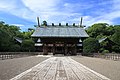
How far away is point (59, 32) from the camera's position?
47.8 m

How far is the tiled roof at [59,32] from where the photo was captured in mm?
45031

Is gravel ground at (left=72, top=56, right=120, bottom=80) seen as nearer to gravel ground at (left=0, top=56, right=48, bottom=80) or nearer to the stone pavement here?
the stone pavement

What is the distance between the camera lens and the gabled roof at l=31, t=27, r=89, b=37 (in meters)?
45.0

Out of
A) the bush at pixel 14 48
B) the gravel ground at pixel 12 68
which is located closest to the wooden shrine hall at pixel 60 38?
the bush at pixel 14 48

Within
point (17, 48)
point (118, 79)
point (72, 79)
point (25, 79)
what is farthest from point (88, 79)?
point (17, 48)

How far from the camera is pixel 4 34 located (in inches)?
1784

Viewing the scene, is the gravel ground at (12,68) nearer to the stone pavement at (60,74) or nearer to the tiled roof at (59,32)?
the stone pavement at (60,74)

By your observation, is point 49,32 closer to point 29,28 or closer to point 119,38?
point 119,38

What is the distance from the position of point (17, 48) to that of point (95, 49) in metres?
19.8

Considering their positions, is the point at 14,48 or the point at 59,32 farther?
the point at 14,48

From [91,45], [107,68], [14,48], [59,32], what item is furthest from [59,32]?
[107,68]

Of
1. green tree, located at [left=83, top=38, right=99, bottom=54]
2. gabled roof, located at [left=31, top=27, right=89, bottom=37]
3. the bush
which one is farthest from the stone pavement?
green tree, located at [left=83, top=38, right=99, bottom=54]

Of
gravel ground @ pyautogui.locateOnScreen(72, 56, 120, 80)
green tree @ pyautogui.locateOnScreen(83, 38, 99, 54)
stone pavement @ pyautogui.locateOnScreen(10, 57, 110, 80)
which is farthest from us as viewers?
green tree @ pyautogui.locateOnScreen(83, 38, 99, 54)

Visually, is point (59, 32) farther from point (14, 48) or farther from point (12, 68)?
point (12, 68)
